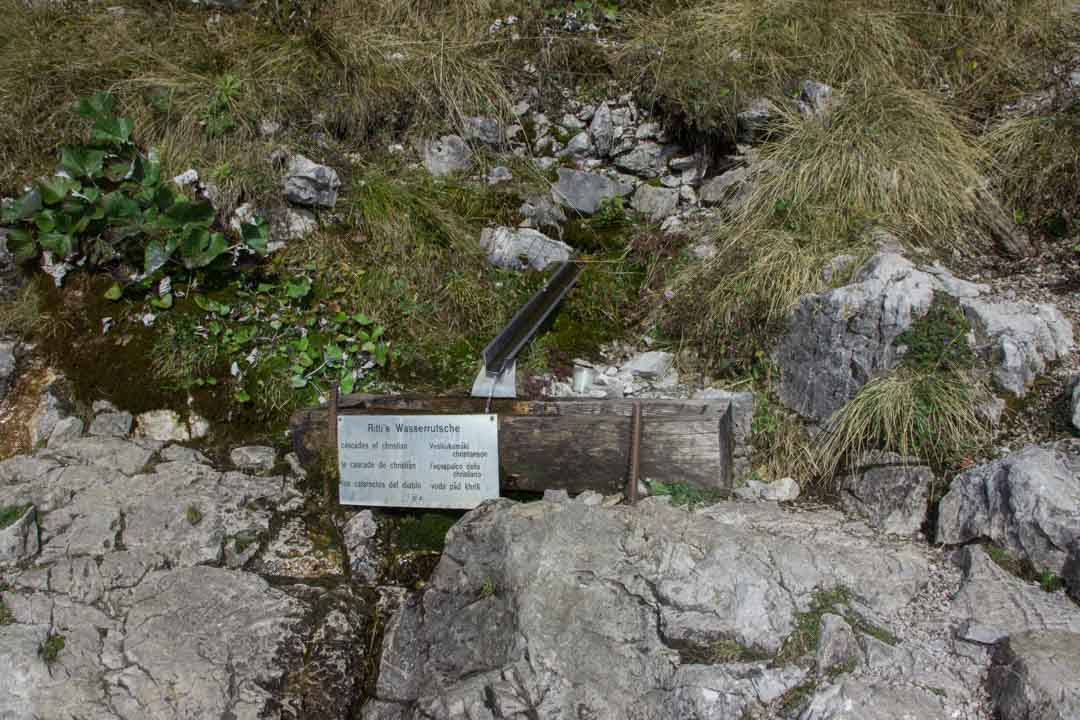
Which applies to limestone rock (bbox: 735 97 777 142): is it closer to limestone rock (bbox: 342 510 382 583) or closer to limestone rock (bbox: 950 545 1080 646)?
limestone rock (bbox: 950 545 1080 646)

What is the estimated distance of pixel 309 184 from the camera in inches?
224

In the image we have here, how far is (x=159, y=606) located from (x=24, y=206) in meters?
3.03

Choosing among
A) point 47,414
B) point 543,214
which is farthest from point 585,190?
point 47,414

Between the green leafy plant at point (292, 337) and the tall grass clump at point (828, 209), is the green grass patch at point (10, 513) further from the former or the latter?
the tall grass clump at point (828, 209)

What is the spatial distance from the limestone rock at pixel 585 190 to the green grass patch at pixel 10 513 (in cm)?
390

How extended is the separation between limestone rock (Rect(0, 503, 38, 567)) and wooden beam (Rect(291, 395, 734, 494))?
1.54 metres

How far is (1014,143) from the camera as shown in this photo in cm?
529

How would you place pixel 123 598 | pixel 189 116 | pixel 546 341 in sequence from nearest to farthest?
pixel 123 598 < pixel 546 341 < pixel 189 116

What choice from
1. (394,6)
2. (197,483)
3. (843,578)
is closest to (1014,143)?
(843,578)

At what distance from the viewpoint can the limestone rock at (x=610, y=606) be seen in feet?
9.37

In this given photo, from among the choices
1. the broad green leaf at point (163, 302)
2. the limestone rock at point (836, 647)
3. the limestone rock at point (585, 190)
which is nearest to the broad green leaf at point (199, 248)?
the broad green leaf at point (163, 302)

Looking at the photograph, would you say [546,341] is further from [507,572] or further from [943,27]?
[943,27]

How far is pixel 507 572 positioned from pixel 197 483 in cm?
193

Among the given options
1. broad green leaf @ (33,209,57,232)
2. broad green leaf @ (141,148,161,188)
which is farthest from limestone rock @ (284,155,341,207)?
broad green leaf @ (33,209,57,232)
